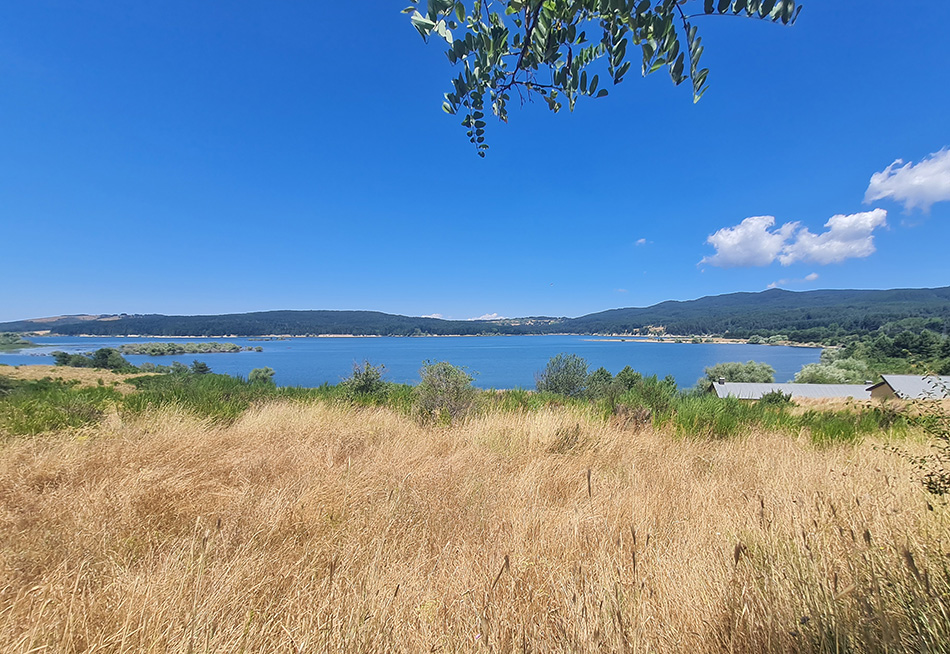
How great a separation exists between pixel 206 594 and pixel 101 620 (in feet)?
1.15

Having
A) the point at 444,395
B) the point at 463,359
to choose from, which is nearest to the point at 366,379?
the point at 444,395

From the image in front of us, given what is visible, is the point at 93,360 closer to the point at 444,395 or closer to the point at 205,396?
the point at 205,396

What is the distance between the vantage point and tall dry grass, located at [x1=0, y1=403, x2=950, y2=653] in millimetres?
1404

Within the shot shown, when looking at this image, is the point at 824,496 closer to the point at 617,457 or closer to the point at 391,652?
the point at 617,457

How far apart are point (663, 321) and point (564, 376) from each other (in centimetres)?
14103

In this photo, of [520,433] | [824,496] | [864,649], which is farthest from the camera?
[520,433]

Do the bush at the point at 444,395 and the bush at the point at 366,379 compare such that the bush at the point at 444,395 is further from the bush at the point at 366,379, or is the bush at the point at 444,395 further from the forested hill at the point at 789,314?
the forested hill at the point at 789,314

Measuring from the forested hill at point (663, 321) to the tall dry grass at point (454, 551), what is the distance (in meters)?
92.5

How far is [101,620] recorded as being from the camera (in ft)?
4.88

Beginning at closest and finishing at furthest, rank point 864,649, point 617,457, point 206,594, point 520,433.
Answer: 1. point 864,649
2. point 206,594
3. point 617,457
4. point 520,433

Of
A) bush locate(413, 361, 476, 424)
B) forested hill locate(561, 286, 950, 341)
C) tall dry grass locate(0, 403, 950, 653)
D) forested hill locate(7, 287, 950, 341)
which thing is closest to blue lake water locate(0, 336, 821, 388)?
forested hill locate(7, 287, 950, 341)

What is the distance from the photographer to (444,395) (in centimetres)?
701

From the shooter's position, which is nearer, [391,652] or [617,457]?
[391,652]

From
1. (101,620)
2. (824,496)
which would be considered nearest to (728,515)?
(824,496)
